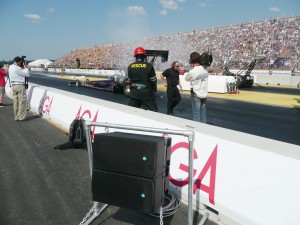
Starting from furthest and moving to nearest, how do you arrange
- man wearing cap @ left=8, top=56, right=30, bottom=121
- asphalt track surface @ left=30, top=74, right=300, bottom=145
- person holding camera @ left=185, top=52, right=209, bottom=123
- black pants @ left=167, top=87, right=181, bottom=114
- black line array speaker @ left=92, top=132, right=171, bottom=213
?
man wearing cap @ left=8, top=56, right=30, bottom=121
black pants @ left=167, top=87, right=181, bottom=114
asphalt track surface @ left=30, top=74, right=300, bottom=145
person holding camera @ left=185, top=52, right=209, bottom=123
black line array speaker @ left=92, top=132, right=171, bottom=213

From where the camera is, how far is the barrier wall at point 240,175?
255 centimetres

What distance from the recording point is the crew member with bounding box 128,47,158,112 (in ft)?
19.5

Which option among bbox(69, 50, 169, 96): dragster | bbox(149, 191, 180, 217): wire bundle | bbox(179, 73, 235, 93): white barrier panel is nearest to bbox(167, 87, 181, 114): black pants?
bbox(149, 191, 180, 217): wire bundle

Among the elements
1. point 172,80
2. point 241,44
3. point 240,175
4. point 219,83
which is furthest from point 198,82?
point 241,44

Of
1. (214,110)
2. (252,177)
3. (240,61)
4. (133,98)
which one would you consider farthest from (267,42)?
(252,177)

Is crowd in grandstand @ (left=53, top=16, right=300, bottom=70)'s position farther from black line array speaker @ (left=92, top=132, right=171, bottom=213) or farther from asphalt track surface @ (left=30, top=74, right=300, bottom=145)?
black line array speaker @ (left=92, top=132, right=171, bottom=213)

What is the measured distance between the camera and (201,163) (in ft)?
11.4

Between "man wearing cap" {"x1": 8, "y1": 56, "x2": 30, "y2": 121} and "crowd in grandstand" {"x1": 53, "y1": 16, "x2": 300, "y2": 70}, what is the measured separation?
21.2m

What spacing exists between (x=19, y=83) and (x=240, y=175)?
327 inches

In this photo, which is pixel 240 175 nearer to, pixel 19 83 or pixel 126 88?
pixel 19 83

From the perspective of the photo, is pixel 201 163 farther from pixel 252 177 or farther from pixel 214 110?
pixel 214 110

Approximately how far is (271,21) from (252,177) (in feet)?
164

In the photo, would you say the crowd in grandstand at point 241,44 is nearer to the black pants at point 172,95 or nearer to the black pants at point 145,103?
the black pants at point 172,95

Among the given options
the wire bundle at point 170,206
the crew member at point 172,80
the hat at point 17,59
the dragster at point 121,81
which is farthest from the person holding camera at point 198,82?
the dragster at point 121,81
